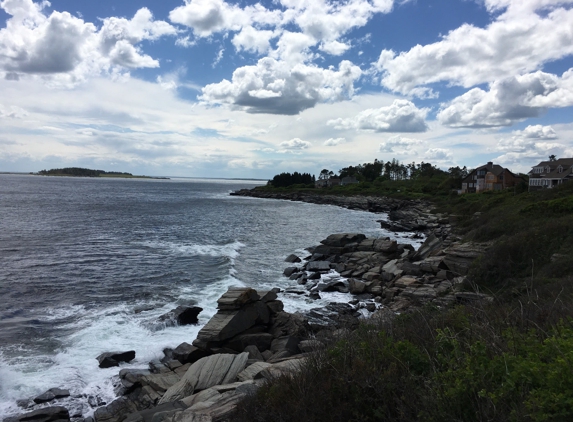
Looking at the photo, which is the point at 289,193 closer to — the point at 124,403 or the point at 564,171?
the point at 564,171

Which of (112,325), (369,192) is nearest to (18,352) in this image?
(112,325)

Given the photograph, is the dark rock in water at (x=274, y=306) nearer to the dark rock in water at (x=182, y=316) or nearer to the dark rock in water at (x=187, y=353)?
the dark rock in water at (x=182, y=316)

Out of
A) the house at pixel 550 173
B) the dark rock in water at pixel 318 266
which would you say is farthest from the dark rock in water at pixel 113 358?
the house at pixel 550 173

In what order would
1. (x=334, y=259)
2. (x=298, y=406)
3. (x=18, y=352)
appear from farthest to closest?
(x=334, y=259), (x=18, y=352), (x=298, y=406)

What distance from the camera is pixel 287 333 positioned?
1786cm

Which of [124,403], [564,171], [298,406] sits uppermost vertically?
[564,171]

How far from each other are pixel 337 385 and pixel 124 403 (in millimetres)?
9343

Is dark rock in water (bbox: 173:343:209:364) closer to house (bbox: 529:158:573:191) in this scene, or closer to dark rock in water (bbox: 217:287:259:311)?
dark rock in water (bbox: 217:287:259:311)

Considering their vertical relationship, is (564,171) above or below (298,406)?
above

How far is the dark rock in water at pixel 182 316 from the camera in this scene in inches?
780

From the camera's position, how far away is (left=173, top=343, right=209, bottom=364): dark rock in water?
15.6 m

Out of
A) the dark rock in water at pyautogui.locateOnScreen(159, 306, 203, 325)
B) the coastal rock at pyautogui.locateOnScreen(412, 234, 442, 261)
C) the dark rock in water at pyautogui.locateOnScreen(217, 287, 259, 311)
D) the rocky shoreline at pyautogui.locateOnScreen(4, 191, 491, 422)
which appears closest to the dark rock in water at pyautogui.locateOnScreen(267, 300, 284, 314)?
the rocky shoreline at pyautogui.locateOnScreen(4, 191, 491, 422)

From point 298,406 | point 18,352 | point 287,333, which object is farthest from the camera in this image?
point 287,333

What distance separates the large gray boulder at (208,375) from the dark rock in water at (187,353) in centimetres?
253
